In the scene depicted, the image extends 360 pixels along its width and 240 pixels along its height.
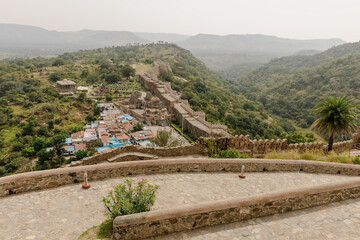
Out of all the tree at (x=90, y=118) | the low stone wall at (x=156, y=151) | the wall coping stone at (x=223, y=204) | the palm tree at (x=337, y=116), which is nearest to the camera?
the wall coping stone at (x=223, y=204)

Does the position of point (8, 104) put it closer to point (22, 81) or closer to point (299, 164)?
point (22, 81)

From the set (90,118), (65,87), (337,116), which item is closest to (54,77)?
(65,87)

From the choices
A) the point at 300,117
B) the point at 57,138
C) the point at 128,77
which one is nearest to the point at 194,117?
the point at 57,138

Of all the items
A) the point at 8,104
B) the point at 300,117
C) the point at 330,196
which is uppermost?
the point at 330,196

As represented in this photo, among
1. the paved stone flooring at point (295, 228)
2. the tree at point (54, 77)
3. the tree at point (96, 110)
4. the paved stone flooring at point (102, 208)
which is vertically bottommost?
the tree at point (96, 110)

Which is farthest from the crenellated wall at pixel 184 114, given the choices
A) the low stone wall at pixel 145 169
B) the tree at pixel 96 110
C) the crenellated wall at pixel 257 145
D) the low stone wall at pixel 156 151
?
the low stone wall at pixel 145 169

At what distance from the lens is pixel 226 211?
5.36 meters

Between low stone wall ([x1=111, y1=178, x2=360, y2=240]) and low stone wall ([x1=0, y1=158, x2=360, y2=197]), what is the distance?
9.83ft

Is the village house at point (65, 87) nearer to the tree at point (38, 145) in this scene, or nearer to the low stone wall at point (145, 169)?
the tree at point (38, 145)

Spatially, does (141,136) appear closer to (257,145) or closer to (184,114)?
(184,114)

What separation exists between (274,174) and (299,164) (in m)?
1.22

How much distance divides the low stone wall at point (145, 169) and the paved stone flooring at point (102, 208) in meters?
0.23

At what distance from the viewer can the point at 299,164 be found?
9.54 meters

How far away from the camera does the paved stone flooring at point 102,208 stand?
5.24 meters
